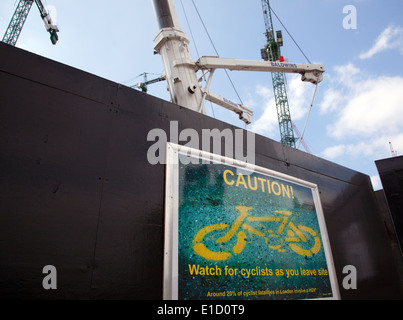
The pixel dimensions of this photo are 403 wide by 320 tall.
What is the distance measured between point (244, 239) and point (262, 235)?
346 millimetres

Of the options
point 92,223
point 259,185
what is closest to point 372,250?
point 259,185

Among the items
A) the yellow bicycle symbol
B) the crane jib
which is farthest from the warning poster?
the crane jib

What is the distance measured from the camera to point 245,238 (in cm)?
327

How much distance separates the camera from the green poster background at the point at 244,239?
2.80 meters

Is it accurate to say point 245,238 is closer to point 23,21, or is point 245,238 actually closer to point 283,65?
point 283,65

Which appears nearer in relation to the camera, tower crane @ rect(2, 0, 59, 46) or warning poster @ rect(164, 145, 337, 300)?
warning poster @ rect(164, 145, 337, 300)

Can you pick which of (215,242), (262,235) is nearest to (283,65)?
(262,235)

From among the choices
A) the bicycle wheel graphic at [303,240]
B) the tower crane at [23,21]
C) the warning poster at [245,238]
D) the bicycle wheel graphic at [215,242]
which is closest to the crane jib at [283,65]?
the warning poster at [245,238]

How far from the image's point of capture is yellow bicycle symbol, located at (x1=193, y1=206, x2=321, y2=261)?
290 centimetres

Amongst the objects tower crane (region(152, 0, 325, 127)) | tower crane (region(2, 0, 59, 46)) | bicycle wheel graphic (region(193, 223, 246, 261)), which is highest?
tower crane (region(2, 0, 59, 46))

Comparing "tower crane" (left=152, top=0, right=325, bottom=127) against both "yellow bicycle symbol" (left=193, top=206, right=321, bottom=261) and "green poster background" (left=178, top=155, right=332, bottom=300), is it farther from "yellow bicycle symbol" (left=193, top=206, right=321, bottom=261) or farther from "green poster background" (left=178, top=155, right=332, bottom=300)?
"yellow bicycle symbol" (left=193, top=206, right=321, bottom=261)

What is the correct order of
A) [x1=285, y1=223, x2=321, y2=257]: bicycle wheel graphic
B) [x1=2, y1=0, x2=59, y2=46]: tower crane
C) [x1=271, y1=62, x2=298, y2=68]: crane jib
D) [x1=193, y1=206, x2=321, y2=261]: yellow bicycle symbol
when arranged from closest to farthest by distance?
[x1=193, y1=206, x2=321, y2=261]: yellow bicycle symbol < [x1=285, y1=223, x2=321, y2=257]: bicycle wheel graphic < [x1=271, y1=62, x2=298, y2=68]: crane jib < [x1=2, y1=0, x2=59, y2=46]: tower crane
